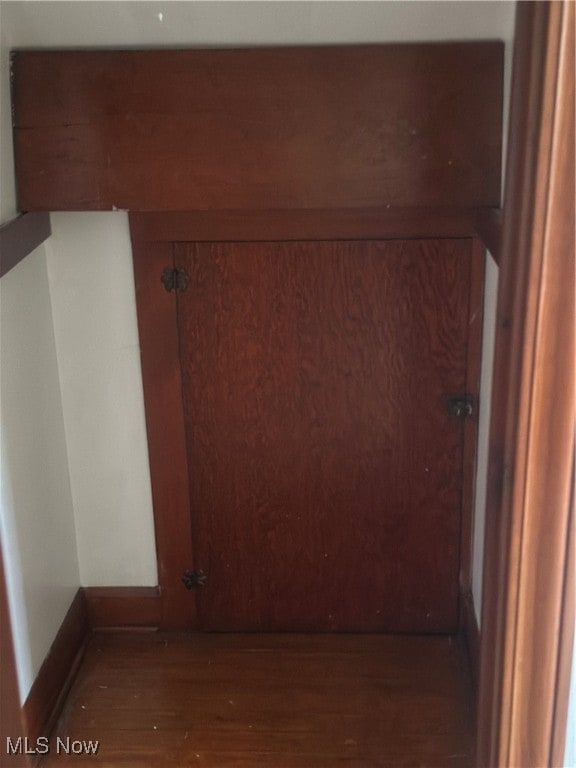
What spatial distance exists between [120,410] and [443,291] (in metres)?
0.88

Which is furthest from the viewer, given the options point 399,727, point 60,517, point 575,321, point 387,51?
point 60,517

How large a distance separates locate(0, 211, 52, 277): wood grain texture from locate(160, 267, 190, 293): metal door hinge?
297mm

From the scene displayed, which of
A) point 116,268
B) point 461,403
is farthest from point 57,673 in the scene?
point 461,403

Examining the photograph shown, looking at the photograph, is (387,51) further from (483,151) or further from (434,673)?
(434,673)

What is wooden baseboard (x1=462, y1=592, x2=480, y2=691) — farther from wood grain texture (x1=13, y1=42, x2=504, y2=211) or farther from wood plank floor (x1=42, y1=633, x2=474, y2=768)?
wood grain texture (x1=13, y1=42, x2=504, y2=211)

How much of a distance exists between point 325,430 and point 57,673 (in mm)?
905

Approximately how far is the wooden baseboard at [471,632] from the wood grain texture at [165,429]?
0.74 metres

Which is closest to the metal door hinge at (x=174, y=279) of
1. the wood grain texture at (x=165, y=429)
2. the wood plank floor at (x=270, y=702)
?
the wood grain texture at (x=165, y=429)

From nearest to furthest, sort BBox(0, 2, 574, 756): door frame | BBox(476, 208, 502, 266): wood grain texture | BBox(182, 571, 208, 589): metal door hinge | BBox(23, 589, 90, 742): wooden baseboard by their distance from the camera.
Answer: BBox(0, 2, 574, 756): door frame → BBox(476, 208, 502, 266): wood grain texture → BBox(23, 589, 90, 742): wooden baseboard → BBox(182, 571, 208, 589): metal door hinge

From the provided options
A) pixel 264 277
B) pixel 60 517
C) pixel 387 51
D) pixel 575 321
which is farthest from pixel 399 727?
pixel 387 51

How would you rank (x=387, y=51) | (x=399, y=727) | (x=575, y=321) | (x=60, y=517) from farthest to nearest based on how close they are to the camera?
1. (x=60, y=517)
2. (x=399, y=727)
3. (x=387, y=51)
4. (x=575, y=321)

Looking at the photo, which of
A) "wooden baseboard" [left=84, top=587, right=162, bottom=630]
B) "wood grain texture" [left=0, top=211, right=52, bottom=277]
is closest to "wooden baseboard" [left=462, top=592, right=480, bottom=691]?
Result: "wooden baseboard" [left=84, top=587, right=162, bottom=630]

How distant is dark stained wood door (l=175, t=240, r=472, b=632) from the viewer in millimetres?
2168

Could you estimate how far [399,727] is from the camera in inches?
84.7
